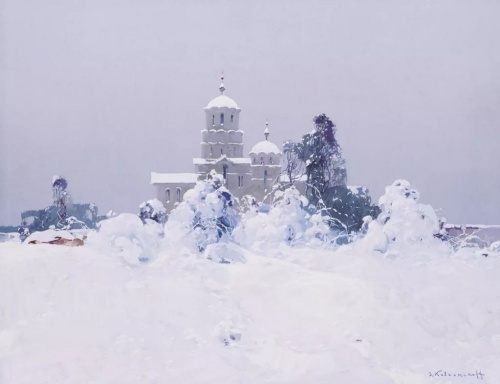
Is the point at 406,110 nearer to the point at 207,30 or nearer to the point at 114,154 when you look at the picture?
the point at 207,30

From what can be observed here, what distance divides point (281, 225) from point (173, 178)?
1005 mm

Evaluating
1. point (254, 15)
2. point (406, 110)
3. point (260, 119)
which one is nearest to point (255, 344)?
point (260, 119)

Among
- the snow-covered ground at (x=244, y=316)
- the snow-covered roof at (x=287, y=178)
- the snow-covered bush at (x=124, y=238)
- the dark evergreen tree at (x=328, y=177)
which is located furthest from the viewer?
the snow-covered roof at (x=287, y=178)

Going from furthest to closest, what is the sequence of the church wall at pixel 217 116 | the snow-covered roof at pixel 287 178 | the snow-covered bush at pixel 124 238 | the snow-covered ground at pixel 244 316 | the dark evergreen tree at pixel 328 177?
the snow-covered roof at pixel 287 178 → the dark evergreen tree at pixel 328 177 → the snow-covered bush at pixel 124 238 → the church wall at pixel 217 116 → the snow-covered ground at pixel 244 316

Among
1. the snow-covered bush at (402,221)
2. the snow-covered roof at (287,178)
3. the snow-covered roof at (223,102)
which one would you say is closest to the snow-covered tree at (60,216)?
the snow-covered roof at (223,102)

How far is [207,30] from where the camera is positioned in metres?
4.70

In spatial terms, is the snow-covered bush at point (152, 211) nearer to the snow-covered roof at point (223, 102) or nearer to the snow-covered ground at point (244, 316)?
the snow-covered ground at point (244, 316)

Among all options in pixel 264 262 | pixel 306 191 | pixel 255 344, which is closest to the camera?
pixel 255 344

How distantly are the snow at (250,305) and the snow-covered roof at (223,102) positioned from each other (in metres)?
0.72

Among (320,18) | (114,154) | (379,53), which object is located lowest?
(114,154)

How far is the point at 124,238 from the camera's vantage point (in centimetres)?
444

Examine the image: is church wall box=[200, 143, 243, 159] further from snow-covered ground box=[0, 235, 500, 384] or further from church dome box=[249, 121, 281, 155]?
snow-covered ground box=[0, 235, 500, 384]

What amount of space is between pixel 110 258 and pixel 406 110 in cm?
282

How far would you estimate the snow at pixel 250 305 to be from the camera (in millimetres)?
4098
